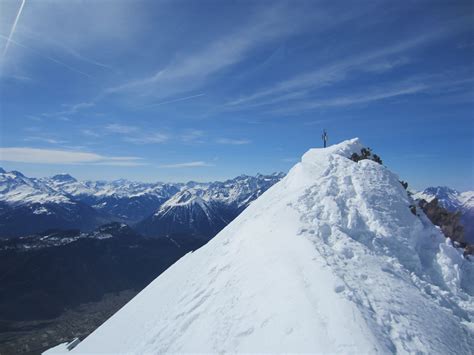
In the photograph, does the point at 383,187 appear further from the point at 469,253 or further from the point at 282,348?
the point at 282,348

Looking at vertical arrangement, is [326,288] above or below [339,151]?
below

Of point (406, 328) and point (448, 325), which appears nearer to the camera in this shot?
point (406, 328)

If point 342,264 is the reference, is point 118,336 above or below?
below

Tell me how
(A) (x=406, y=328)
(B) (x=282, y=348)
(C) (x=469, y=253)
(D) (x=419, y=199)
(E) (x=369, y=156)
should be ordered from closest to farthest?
(B) (x=282, y=348) → (A) (x=406, y=328) → (C) (x=469, y=253) → (D) (x=419, y=199) → (E) (x=369, y=156)

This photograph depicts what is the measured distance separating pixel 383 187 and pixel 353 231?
5749 millimetres

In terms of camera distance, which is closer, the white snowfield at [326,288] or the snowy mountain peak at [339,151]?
the white snowfield at [326,288]

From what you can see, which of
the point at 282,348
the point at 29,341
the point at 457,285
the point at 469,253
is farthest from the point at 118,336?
the point at 29,341

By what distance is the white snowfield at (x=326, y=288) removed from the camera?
10.4 m

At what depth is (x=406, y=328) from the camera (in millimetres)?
10539

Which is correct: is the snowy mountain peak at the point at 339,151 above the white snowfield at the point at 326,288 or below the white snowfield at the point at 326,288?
above

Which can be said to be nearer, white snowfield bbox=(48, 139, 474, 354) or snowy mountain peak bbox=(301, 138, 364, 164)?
white snowfield bbox=(48, 139, 474, 354)

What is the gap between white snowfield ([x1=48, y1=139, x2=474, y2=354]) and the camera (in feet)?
34.0

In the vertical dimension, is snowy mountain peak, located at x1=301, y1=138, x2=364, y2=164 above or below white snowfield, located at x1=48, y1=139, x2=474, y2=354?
above

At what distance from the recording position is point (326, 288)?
38.7 feet
